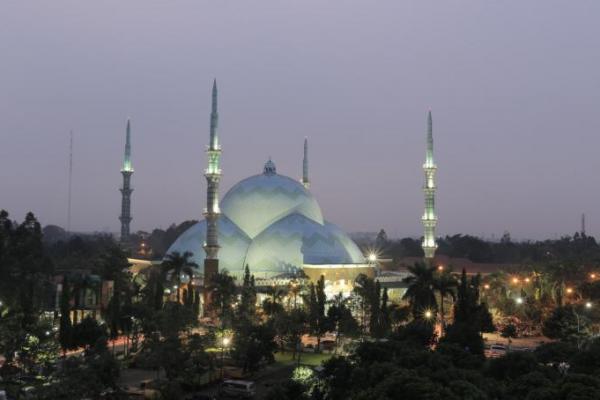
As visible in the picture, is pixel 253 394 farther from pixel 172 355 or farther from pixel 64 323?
pixel 64 323

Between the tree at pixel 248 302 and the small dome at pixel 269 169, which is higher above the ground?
the small dome at pixel 269 169

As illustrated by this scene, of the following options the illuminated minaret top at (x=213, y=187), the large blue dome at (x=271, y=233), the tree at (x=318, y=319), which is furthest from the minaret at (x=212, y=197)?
the tree at (x=318, y=319)

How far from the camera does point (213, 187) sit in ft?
232

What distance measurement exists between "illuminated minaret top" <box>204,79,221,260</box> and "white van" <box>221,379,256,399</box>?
3085 centimetres

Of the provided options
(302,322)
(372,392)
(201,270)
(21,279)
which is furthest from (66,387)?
(201,270)

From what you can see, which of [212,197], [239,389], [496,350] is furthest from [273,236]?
[239,389]

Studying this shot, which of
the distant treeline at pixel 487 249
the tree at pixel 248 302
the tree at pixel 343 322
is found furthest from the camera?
the distant treeline at pixel 487 249

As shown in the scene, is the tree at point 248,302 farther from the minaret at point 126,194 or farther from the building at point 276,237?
the minaret at point 126,194

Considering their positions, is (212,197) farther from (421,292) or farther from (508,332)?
(508,332)

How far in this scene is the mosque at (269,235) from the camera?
71.1 meters

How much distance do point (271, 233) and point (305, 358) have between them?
2899cm

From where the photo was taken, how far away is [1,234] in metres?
64.7

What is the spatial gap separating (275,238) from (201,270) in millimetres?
8482

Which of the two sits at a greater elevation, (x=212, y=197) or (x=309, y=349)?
(x=212, y=197)
